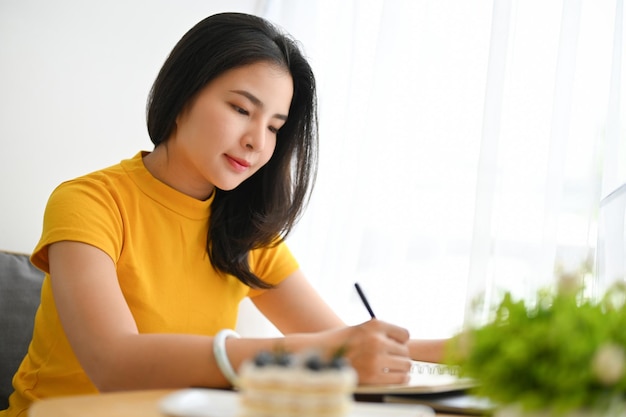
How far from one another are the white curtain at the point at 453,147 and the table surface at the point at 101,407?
0.97 metres

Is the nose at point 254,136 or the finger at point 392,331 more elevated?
the nose at point 254,136

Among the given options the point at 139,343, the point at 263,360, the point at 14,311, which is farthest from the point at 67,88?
the point at 263,360

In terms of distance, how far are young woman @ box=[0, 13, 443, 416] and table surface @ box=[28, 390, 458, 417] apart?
0.96ft

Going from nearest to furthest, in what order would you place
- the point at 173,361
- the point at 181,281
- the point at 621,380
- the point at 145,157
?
the point at 621,380
the point at 173,361
the point at 181,281
the point at 145,157

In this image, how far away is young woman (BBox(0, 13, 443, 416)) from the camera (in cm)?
136

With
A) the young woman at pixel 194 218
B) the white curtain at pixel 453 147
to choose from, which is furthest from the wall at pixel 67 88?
the young woman at pixel 194 218

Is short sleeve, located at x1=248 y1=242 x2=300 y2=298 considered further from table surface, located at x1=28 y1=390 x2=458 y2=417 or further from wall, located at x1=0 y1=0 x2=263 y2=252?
table surface, located at x1=28 y1=390 x2=458 y2=417

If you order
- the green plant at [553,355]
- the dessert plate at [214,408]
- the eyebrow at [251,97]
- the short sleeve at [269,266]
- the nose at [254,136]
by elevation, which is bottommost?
the dessert plate at [214,408]

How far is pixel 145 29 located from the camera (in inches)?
94.1

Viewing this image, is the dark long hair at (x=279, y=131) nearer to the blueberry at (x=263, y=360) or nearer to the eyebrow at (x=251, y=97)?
the eyebrow at (x=251, y=97)

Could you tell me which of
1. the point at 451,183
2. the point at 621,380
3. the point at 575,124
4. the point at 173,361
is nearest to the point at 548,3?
the point at 575,124

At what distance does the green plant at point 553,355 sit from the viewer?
2.07 feet

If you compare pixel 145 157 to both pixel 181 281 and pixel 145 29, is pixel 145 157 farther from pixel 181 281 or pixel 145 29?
pixel 145 29

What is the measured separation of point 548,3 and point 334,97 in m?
0.73
